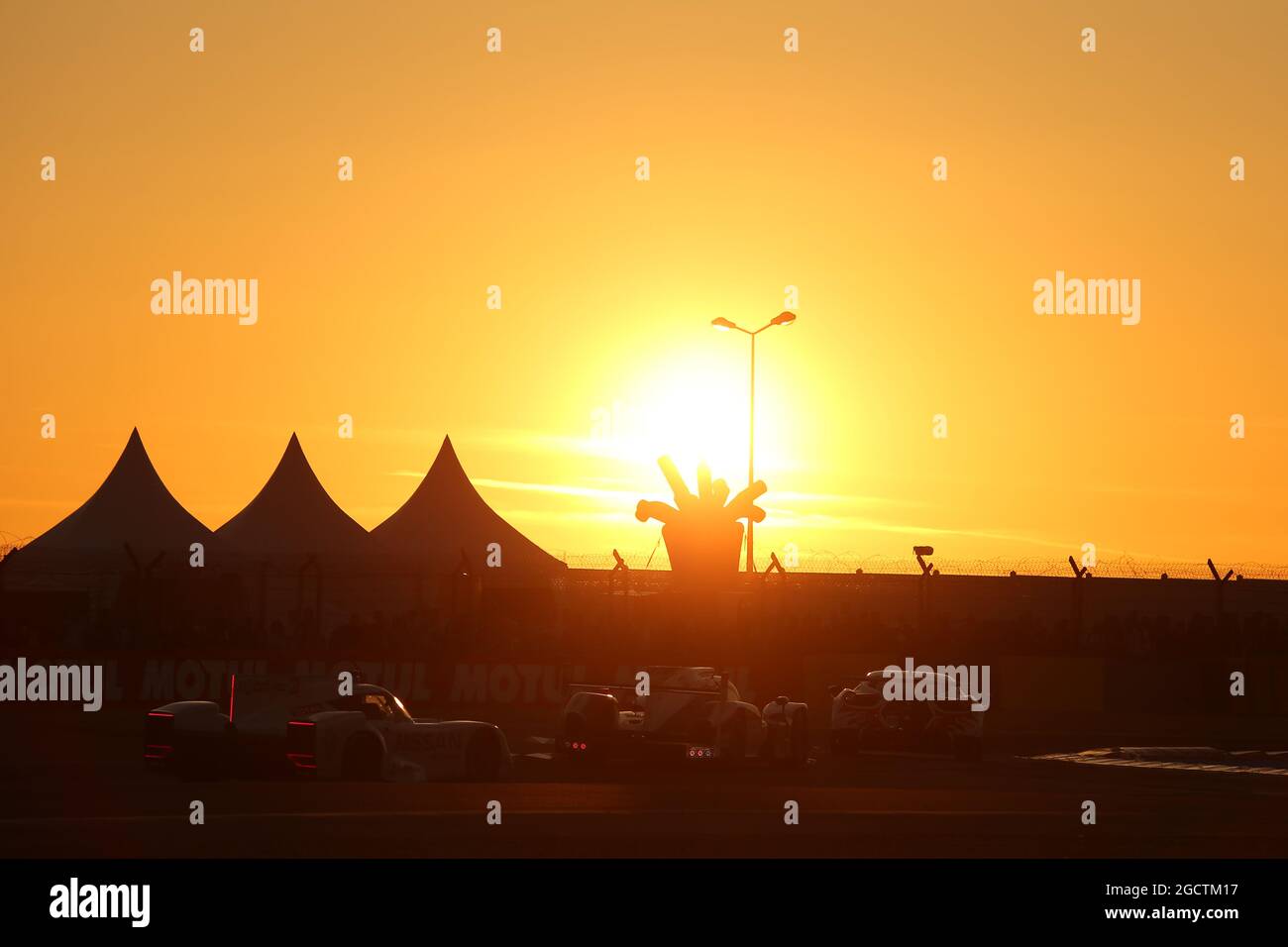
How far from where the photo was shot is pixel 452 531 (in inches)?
1689

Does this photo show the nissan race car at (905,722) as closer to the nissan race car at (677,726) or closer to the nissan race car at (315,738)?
the nissan race car at (677,726)

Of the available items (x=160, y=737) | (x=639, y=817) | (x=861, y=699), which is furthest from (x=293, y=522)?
(x=639, y=817)

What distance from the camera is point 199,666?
30.3 meters

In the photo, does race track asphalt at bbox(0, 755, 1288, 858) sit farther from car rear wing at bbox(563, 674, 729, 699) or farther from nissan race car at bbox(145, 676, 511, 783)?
car rear wing at bbox(563, 674, 729, 699)

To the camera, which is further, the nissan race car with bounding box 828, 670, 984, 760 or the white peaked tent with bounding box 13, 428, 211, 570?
the white peaked tent with bounding box 13, 428, 211, 570

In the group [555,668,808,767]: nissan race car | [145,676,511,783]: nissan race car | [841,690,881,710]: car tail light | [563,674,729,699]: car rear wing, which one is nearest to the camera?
[145,676,511,783]: nissan race car

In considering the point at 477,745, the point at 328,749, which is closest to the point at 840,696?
the point at 477,745

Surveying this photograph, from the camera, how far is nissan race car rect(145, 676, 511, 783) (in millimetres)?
17000

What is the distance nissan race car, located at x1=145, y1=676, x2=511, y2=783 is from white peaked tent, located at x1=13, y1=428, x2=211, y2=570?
21690mm

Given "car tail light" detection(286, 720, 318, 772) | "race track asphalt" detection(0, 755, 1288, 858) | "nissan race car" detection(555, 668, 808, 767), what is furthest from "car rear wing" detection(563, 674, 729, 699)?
"car tail light" detection(286, 720, 318, 772)

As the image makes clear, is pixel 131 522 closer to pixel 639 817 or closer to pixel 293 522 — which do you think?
pixel 293 522

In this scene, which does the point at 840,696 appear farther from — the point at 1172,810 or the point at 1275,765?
the point at 1172,810

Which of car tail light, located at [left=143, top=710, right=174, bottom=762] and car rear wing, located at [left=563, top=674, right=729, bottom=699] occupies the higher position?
car rear wing, located at [left=563, top=674, right=729, bottom=699]

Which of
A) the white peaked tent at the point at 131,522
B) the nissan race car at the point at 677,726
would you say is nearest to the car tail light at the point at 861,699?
the nissan race car at the point at 677,726
